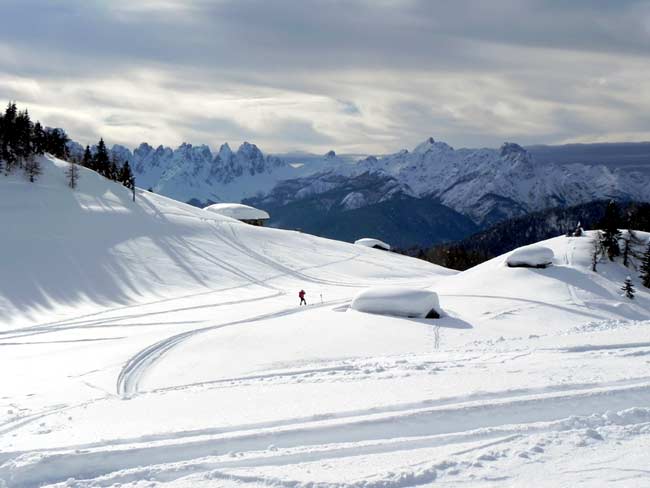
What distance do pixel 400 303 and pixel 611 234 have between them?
99.3 feet

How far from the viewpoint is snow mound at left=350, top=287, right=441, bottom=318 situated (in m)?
31.6

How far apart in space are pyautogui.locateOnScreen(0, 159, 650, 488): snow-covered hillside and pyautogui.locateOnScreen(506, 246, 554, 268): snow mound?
82 cm

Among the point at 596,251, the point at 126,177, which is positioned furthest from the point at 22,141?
the point at 596,251

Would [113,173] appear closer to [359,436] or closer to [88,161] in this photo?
[88,161]

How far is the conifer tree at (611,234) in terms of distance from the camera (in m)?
50.8

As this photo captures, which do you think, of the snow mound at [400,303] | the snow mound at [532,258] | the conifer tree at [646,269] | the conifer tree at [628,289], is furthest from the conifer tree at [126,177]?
the conifer tree at [646,269]

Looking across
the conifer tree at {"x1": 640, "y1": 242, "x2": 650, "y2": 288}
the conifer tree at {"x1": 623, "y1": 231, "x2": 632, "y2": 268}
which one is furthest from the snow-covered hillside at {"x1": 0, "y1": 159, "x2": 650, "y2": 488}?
the conifer tree at {"x1": 623, "y1": 231, "x2": 632, "y2": 268}

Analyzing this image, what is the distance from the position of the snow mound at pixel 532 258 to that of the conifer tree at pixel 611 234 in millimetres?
7913

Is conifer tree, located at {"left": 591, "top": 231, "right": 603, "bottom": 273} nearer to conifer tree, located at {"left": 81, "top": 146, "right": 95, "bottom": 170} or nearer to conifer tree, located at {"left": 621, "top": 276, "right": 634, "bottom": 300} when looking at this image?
conifer tree, located at {"left": 621, "top": 276, "right": 634, "bottom": 300}

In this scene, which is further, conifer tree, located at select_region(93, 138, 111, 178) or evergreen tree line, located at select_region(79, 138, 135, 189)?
conifer tree, located at select_region(93, 138, 111, 178)

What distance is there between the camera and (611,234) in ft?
168

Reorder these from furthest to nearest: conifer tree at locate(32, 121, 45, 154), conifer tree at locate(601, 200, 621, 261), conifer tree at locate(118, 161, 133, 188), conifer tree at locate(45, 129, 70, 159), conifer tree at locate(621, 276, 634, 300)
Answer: conifer tree at locate(45, 129, 70, 159), conifer tree at locate(118, 161, 133, 188), conifer tree at locate(32, 121, 45, 154), conifer tree at locate(601, 200, 621, 261), conifer tree at locate(621, 276, 634, 300)

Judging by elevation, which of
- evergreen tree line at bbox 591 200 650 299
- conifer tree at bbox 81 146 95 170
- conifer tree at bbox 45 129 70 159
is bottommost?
evergreen tree line at bbox 591 200 650 299

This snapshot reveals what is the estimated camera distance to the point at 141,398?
14.6 m
